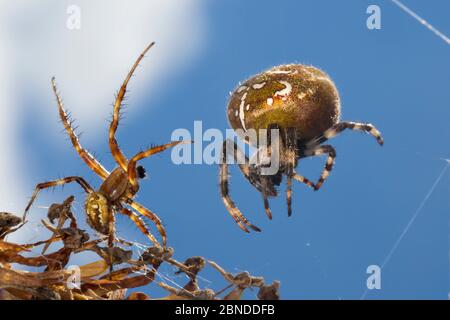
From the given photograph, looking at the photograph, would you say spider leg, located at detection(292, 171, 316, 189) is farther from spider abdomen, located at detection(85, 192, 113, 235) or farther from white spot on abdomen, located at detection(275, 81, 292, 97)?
spider abdomen, located at detection(85, 192, 113, 235)

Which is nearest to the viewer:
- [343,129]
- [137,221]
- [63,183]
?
[137,221]

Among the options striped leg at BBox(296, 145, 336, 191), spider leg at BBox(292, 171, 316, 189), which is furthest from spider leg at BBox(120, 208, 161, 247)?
striped leg at BBox(296, 145, 336, 191)

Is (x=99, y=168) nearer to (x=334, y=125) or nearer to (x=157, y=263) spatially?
(x=157, y=263)

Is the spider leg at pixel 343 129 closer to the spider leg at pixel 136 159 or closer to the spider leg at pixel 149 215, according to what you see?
the spider leg at pixel 136 159

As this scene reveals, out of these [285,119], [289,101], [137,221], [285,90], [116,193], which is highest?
[285,90]

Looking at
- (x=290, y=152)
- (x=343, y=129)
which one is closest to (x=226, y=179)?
(x=290, y=152)

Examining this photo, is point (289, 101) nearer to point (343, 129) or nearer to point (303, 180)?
point (303, 180)

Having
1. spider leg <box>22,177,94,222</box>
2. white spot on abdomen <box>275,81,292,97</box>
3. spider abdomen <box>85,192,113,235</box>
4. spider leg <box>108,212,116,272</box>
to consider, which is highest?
white spot on abdomen <box>275,81,292,97</box>
